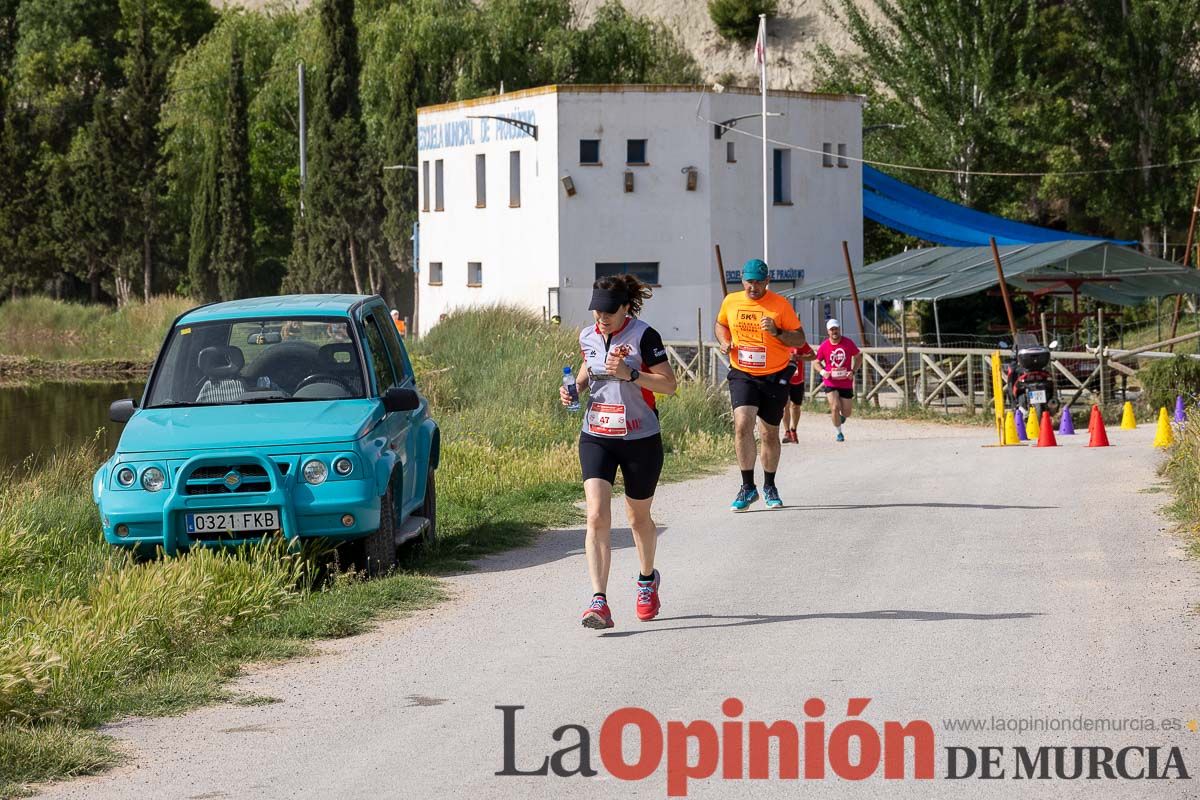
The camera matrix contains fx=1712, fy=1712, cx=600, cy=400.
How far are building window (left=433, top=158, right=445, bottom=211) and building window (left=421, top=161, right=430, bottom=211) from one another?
0.59m

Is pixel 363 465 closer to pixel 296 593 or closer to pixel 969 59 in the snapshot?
pixel 296 593

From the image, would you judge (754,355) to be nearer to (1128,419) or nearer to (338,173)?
(1128,419)

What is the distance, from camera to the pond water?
2992 centimetres

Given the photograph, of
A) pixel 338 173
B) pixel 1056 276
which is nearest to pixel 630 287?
pixel 1056 276

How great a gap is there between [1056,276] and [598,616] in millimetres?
27538

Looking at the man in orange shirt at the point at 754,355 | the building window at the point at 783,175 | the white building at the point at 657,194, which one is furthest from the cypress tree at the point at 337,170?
the man in orange shirt at the point at 754,355

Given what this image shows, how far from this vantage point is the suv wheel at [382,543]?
1104 cm

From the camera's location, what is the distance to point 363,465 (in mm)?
10672

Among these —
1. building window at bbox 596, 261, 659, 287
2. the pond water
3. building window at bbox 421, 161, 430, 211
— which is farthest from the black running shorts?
building window at bbox 421, 161, 430, 211

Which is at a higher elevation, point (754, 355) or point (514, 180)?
point (514, 180)

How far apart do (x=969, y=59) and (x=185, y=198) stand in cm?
3343

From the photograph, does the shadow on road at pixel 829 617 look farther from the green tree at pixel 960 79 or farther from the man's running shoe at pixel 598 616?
the green tree at pixel 960 79

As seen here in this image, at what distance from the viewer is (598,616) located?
29.8 ft

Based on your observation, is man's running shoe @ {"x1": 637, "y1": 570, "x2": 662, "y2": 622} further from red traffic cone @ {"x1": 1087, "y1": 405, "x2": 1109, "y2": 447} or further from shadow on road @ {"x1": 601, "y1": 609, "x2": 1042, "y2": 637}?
red traffic cone @ {"x1": 1087, "y1": 405, "x2": 1109, "y2": 447}
